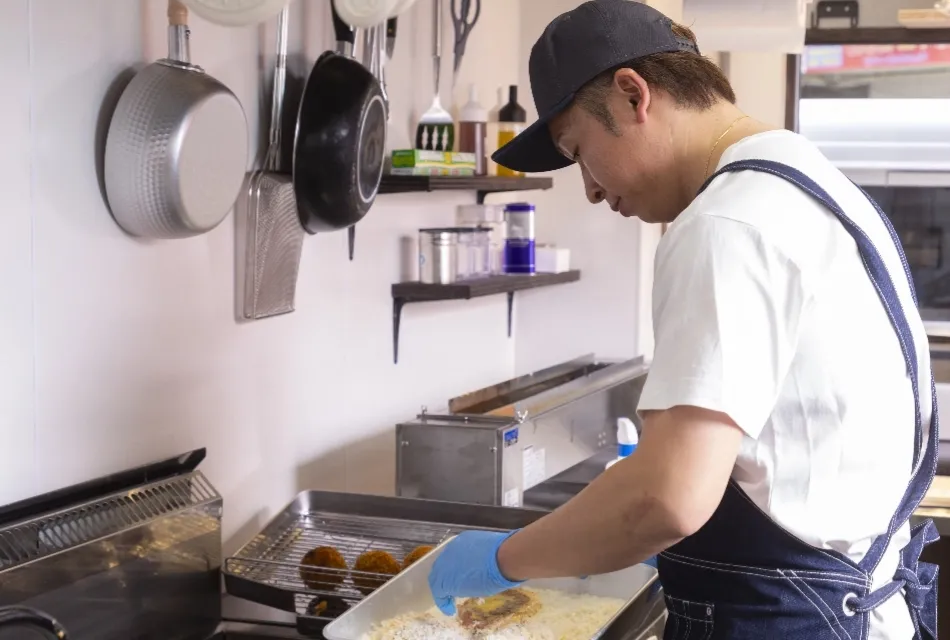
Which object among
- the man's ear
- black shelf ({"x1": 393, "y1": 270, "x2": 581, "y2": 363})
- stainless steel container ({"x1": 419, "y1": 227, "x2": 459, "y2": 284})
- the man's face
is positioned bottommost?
black shelf ({"x1": 393, "y1": 270, "x2": 581, "y2": 363})

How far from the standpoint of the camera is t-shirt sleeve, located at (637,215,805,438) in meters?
1.06

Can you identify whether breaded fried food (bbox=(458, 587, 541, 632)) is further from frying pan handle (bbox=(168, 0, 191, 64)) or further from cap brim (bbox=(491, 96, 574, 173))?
frying pan handle (bbox=(168, 0, 191, 64))

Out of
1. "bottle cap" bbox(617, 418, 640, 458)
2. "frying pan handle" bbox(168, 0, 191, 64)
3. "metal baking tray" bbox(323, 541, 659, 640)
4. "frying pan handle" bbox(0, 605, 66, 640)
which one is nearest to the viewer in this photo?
"frying pan handle" bbox(0, 605, 66, 640)

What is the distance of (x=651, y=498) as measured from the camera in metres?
1.09

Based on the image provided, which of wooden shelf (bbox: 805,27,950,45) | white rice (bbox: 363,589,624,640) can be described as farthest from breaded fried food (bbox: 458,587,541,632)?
wooden shelf (bbox: 805,27,950,45)

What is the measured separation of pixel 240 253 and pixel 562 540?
1.07 meters

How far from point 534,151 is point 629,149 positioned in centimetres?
19

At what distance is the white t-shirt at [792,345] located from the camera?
42.2 inches

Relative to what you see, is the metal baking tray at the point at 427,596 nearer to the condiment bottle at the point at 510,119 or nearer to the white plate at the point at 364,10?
the white plate at the point at 364,10

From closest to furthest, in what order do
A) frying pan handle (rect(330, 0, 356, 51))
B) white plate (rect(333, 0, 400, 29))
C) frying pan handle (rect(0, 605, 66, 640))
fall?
frying pan handle (rect(0, 605, 66, 640)), white plate (rect(333, 0, 400, 29)), frying pan handle (rect(330, 0, 356, 51))

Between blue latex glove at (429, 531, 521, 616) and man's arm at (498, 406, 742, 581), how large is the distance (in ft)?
0.46

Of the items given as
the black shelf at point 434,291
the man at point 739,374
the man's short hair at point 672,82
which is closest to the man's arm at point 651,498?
the man at point 739,374

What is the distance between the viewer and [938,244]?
4312mm

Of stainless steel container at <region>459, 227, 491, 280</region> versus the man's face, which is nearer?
the man's face
